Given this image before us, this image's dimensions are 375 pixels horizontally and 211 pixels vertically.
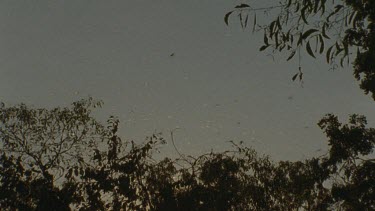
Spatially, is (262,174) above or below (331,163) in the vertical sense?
above

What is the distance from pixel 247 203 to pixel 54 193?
14557mm

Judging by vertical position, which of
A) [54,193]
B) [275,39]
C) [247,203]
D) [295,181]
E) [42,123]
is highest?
[42,123]

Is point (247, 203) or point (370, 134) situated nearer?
point (370, 134)

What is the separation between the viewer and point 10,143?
24109 mm

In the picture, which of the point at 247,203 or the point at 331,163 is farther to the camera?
the point at 247,203

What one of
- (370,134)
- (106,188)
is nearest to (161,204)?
(106,188)

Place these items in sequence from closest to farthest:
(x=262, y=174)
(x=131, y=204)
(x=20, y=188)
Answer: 1. (x=131, y=204)
2. (x=20, y=188)
3. (x=262, y=174)

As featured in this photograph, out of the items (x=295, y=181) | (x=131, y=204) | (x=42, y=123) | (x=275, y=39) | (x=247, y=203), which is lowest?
(x=275, y=39)

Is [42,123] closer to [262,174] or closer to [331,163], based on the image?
[262,174]

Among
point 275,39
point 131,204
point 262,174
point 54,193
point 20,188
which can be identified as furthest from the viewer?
point 262,174

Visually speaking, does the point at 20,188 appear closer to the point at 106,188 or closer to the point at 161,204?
the point at 106,188

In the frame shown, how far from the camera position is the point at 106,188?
54.0 feet

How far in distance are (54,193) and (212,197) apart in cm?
677

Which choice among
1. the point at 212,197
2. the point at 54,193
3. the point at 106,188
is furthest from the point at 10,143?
the point at 212,197
